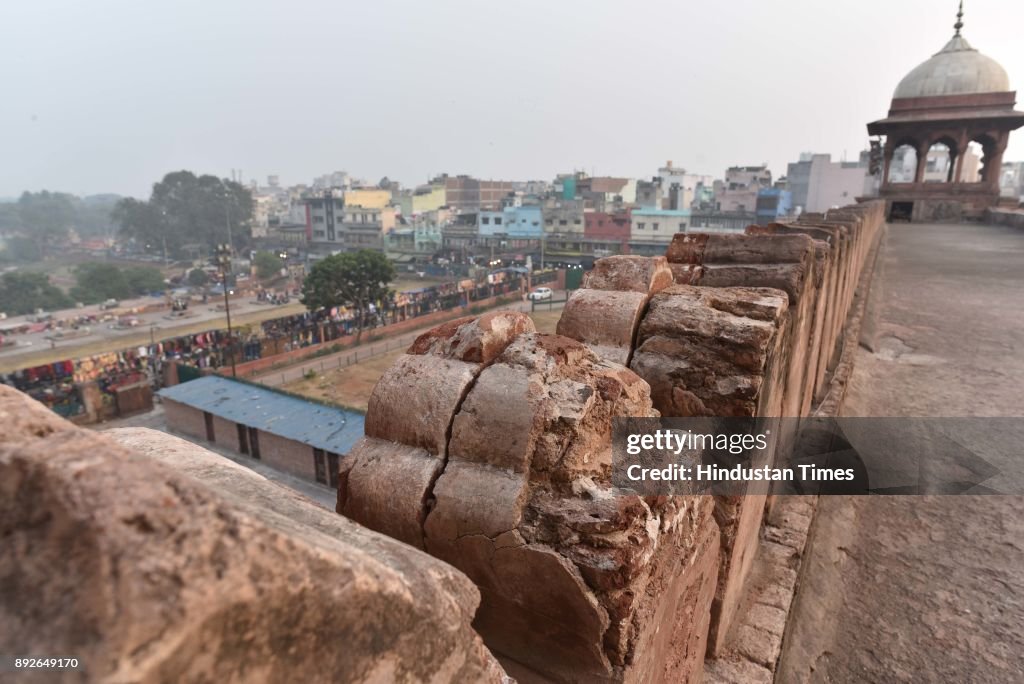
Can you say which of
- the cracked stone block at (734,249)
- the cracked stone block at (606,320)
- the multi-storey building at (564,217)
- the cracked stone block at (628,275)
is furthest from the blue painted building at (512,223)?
the cracked stone block at (606,320)

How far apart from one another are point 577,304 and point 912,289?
337 inches

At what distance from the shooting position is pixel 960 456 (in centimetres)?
351

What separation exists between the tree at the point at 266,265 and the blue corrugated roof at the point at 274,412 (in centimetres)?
3825

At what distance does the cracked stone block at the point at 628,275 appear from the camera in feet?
7.63

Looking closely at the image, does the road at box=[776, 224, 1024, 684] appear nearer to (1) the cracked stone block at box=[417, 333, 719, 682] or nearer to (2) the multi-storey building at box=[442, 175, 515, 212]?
(1) the cracked stone block at box=[417, 333, 719, 682]

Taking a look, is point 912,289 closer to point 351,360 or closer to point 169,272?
point 351,360

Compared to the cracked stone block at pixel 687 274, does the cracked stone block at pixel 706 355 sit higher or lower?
lower

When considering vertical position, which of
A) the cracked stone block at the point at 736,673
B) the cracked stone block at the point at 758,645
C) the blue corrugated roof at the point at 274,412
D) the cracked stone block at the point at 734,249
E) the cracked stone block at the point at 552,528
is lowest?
the blue corrugated roof at the point at 274,412

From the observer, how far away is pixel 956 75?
85.5 ft

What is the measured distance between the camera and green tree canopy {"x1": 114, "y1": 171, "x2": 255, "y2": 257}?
6769 centimetres

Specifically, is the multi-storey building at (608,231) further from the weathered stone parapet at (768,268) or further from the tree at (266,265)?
the weathered stone parapet at (768,268)

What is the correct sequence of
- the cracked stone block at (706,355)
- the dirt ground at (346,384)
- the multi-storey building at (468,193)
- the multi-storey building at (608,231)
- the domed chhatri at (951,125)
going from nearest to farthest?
the cracked stone block at (706,355), the dirt ground at (346,384), the domed chhatri at (951,125), the multi-storey building at (608,231), the multi-storey building at (468,193)

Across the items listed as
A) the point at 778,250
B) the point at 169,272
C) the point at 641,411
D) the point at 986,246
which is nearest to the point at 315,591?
the point at 641,411

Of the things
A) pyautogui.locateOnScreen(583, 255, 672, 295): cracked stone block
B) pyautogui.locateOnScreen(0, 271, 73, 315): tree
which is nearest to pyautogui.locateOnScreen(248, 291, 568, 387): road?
pyautogui.locateOnScreen(583, 255, 672, 295): cracked stone block
